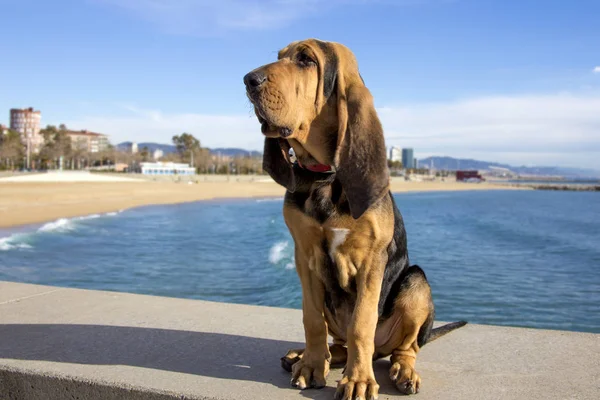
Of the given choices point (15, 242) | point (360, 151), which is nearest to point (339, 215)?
point (360, 151)

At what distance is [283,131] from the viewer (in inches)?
113

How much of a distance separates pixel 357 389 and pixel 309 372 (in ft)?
Answer: 1.23

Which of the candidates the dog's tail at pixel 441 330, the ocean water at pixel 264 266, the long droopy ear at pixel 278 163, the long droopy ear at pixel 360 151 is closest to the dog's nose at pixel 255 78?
the long droopy ear at pixel 360 151

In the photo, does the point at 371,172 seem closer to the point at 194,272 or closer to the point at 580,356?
the point at 580,356

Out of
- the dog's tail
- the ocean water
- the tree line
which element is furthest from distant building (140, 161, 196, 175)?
the dog's tail

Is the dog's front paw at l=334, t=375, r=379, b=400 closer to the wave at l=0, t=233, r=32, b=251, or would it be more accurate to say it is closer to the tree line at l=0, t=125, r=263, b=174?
the wave at l=0, t=233, r=32, b=251

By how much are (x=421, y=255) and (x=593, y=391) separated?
16884 millimetres

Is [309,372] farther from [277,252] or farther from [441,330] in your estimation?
[277,252]

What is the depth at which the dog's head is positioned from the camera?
2777 mm

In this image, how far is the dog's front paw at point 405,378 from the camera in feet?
10.7

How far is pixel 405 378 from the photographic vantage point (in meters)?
3.31

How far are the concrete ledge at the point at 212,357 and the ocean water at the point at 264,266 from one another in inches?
258

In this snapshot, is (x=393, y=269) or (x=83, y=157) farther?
(x=83, y=157)

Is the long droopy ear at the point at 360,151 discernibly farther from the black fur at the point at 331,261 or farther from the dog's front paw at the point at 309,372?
the dog's front paw at the point at 309,372
